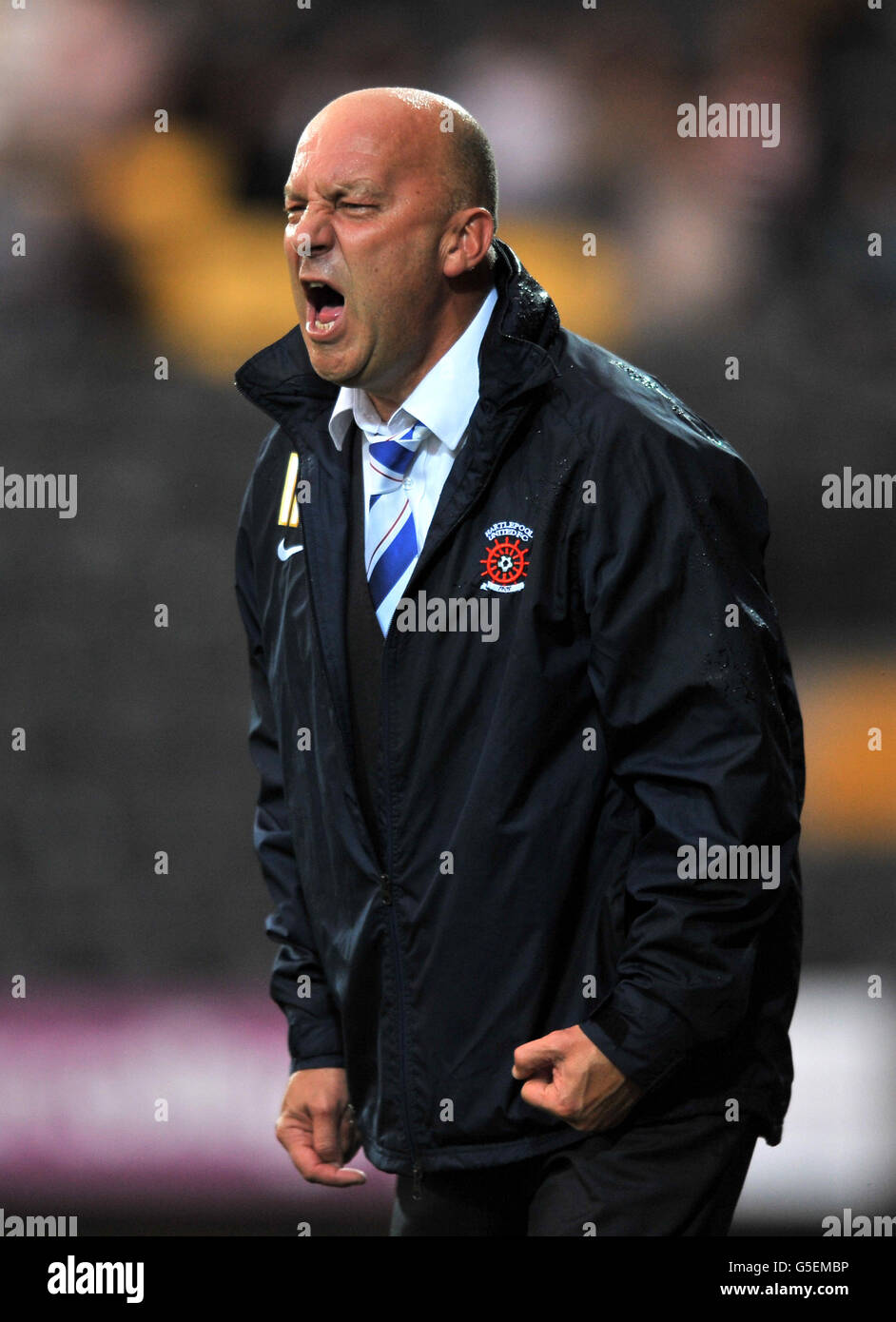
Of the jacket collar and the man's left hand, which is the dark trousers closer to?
the man's left hand

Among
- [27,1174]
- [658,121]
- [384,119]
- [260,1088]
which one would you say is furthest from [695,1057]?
[658,121]

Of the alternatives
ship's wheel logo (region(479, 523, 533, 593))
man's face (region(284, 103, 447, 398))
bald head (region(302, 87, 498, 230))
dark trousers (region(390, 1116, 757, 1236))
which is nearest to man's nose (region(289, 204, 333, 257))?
man's face (region(284, 103, 447, 398))

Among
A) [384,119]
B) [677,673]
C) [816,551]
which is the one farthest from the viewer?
[816,551]

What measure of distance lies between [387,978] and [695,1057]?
Answer: 0.36 metres

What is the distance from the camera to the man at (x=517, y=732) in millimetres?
1772

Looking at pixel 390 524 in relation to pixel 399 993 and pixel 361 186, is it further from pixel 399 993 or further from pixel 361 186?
pixel 399 993

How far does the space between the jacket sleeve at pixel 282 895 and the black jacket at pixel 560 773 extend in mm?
140

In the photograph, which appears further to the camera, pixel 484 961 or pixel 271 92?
pixel 271 92

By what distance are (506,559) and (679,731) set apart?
263 millimetres

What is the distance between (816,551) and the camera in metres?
3.81

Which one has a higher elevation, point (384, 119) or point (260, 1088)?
point (384, 119)

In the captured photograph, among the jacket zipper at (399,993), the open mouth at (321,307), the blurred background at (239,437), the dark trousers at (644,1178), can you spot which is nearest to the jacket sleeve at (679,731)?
the dark trousers at (644,1178)

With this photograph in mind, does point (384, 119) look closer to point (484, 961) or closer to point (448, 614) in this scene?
point (448, 614)

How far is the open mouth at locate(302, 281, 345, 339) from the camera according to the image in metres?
1.93
